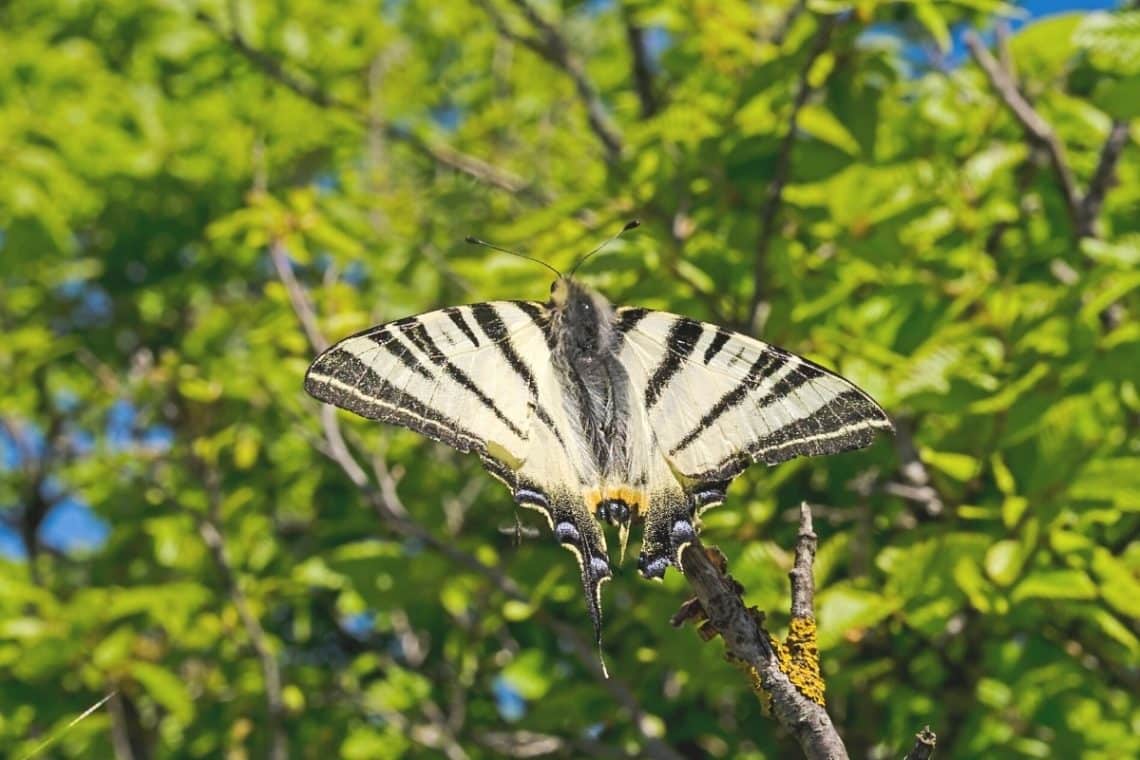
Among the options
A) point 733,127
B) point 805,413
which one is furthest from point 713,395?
point 733,127

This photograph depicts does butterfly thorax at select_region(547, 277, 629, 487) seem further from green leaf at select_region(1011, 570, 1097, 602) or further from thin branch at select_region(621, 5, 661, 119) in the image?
thin branch at select_region(621, 5, 661, 119)

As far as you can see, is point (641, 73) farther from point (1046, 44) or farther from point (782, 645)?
point (782, 645)

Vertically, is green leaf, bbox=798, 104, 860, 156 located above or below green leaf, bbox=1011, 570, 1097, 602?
above

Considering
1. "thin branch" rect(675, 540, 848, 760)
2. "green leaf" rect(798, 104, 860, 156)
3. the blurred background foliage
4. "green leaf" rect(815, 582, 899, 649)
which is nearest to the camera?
"thin branch" rect(675, 540, 848, 760)

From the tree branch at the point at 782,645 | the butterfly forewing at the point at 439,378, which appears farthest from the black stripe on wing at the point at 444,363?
the tree branch at the point at 782,645

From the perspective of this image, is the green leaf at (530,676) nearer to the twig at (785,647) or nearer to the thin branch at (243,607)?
the thin branch at (243,607)

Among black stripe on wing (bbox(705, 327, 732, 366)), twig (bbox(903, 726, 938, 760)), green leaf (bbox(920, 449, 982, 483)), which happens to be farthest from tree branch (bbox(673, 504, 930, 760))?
green leaf (bbox(920, 449, 982, 483))
